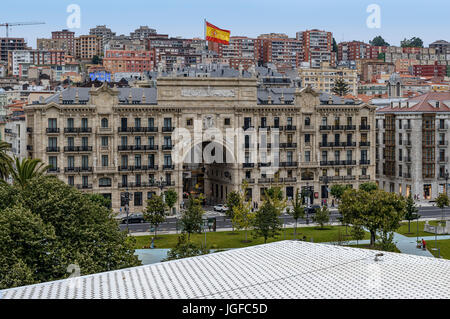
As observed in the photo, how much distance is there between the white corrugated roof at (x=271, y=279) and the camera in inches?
1021

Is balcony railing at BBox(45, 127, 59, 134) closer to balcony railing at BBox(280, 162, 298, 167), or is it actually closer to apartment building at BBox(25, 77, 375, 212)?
apartment building at BBox(25, 77, 375, 212)

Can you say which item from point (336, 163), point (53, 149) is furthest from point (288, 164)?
point (53, 149)

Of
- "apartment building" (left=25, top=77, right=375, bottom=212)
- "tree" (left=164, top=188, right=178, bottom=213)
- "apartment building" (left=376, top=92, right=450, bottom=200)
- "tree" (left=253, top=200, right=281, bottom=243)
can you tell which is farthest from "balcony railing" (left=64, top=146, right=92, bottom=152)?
"apartment building" (left=376, top=92, right=450, bottom=200)

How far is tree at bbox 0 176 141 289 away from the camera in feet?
129

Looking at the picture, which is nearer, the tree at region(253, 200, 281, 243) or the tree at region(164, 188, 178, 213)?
the tree at region(253, 200, 281, 243)

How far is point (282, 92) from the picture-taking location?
106m

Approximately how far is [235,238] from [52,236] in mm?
35179

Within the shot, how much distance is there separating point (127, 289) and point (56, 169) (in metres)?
69.4

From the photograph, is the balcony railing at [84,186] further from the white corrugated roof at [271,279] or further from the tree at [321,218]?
the white corrugated roof at [271,279]

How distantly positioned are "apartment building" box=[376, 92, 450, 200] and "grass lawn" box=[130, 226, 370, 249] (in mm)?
32729

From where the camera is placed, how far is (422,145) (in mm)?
108750

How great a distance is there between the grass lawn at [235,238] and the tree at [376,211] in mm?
5811

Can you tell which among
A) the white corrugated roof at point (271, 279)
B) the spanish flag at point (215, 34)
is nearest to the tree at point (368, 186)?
the spanish flag at point (215, 34)
